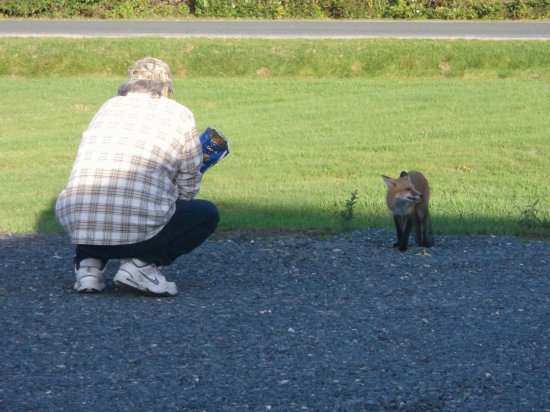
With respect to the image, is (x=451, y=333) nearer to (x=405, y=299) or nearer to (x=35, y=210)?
(x=405, y=299)

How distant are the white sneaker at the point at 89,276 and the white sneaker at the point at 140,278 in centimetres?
16

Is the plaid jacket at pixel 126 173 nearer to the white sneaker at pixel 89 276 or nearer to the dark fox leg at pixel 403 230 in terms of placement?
the white sneaker at pixel 89 276

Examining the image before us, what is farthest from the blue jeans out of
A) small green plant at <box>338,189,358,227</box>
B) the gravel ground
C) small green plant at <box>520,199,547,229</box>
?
small green plant at <box>520,199,547,229</box>

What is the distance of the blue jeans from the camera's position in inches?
262

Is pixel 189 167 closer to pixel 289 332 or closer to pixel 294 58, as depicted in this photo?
pixel 289 332

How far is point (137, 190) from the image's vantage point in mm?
6500

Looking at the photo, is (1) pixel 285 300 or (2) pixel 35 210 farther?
(2) pixel 35 210

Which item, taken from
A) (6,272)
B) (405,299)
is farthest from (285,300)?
(6,272)

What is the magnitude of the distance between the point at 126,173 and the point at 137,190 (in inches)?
5.2

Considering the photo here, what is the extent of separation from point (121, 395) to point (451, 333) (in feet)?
7.03

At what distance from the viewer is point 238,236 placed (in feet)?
29.5

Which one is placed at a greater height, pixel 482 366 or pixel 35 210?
pixel 482 366

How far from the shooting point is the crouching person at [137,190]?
649 cm

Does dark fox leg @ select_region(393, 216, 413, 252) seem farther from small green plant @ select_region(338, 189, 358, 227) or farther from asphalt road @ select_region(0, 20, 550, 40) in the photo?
asphalt road @ select_region(0, 20, 550, 40)
